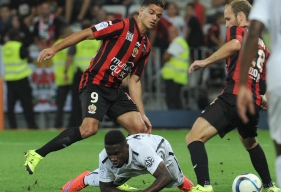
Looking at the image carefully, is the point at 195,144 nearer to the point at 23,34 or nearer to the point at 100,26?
the point at 100,26

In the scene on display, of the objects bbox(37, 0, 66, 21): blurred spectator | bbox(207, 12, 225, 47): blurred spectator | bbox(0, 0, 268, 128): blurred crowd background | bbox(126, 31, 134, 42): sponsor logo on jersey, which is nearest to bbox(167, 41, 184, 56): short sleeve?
bbox(0, 0, 268, 128): blurred crowd background

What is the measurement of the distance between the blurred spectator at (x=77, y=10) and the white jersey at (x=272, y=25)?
45.3ft

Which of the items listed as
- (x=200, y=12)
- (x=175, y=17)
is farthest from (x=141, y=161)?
(x=200, y=12)

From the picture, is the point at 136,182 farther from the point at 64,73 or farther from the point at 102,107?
the point at 64,73

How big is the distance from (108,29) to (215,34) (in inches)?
333

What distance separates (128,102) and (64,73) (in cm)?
749

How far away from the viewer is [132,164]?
21.7 ft

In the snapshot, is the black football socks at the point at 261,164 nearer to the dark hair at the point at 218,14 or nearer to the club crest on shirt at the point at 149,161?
the club crest on shirt at the point at 149,161

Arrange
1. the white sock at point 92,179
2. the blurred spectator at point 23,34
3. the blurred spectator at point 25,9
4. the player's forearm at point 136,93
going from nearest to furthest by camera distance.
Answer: the white sock at point 92,179 < the player's forearm at point 136,93 < the blurred spectator at point 23,34 < the blurred spectator at point 25,9

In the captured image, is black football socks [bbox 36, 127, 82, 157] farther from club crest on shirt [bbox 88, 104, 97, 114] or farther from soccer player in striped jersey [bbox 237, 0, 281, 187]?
soccer player in striped jersey [bbox 237, 0, 281, 187]

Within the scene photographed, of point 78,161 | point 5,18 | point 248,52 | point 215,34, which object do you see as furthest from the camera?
point 5,18

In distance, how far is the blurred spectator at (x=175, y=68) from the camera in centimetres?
1565

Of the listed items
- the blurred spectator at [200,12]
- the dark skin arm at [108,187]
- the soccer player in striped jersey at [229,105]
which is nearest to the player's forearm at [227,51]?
the soccer player in striped jersey at [229,105]

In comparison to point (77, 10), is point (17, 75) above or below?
below
